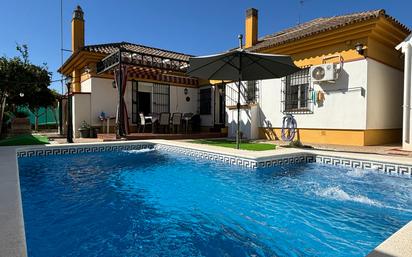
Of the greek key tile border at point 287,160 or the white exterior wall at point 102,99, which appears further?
the white exterior wall at point 102,99

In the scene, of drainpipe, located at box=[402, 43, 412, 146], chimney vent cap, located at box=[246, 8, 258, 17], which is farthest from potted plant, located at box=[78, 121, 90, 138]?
drainpipe, located at box=[402, 43, 412, 146]

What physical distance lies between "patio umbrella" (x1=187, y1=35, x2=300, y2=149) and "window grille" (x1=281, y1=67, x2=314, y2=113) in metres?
2.34

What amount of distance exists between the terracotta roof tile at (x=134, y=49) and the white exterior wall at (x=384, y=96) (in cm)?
1044

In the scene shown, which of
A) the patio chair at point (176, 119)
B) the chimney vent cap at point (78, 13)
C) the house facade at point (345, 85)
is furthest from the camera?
the chimney vent cap at point (78, 13)

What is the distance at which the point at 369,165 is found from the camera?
6211 mm

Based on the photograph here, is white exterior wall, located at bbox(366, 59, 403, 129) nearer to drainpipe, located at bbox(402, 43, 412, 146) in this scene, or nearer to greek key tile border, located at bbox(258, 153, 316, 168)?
drainpipe, located at bbox(402, 43, 412, 146)

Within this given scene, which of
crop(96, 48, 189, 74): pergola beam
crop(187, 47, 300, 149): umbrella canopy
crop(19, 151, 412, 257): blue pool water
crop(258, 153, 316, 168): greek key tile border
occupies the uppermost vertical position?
crop(96, 48, 189, 74): pergola beam

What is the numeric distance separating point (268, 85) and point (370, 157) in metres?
6.33

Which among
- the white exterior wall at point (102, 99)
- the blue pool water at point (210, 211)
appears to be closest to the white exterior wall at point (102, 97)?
the white exterior wall at point (102, 99)

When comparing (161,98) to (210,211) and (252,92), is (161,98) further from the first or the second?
(210,211)

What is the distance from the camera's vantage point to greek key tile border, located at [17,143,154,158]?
7.99 m

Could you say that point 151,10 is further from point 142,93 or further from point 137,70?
point 142,93

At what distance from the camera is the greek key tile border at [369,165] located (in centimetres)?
571

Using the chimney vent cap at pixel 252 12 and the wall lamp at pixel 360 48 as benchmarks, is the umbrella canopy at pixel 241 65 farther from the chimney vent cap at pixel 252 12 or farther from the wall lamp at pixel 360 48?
the chimney vent cap at pixel 252 12
